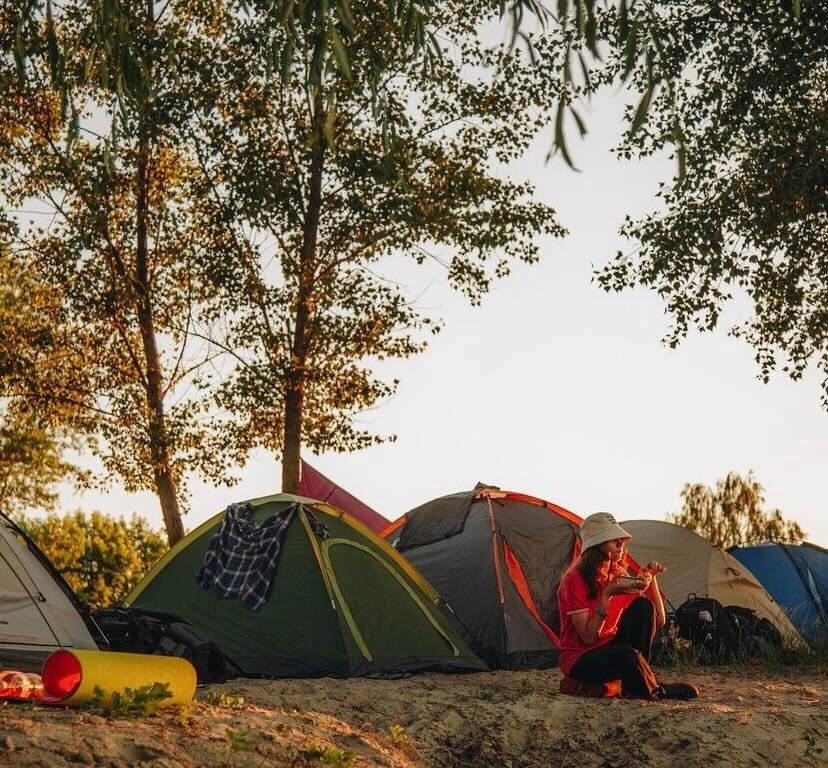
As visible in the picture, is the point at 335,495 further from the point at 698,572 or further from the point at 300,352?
the point at 698,572

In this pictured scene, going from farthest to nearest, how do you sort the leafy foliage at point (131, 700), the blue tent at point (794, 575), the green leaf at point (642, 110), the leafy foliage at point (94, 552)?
the leafy foliage at point (94, 552) < the blue tent at point (794, 575) < the leafy foliage at point (131, 700) < the green leaf at point (642, 110)

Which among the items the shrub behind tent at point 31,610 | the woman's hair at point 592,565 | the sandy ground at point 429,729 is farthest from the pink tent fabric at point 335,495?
the woman's hair at point 592,565

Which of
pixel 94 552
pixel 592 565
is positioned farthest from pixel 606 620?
pixel 94 552

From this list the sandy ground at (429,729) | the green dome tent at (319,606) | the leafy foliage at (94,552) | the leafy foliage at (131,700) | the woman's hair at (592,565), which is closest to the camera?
the sandy ground at (429,729)

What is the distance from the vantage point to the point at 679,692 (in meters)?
8.11

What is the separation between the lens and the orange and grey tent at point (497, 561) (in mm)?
11297

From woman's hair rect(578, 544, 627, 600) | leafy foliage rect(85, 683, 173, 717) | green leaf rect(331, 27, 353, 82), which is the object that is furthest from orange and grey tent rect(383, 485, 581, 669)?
green leaf rect(331, 27, 353, 82)

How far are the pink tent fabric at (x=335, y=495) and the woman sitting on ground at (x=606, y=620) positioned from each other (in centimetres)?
1106

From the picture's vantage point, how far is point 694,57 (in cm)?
1630

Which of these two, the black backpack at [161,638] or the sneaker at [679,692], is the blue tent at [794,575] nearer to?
the sneaker at [679,692]

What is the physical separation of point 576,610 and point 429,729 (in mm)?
1390

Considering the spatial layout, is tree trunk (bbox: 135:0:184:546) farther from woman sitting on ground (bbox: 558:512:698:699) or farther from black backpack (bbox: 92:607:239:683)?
woman sitting on ground (bbox: 558:512:698:699)

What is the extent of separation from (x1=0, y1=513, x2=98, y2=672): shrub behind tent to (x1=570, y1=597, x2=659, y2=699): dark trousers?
371cm

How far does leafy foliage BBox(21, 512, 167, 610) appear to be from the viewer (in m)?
24.9
